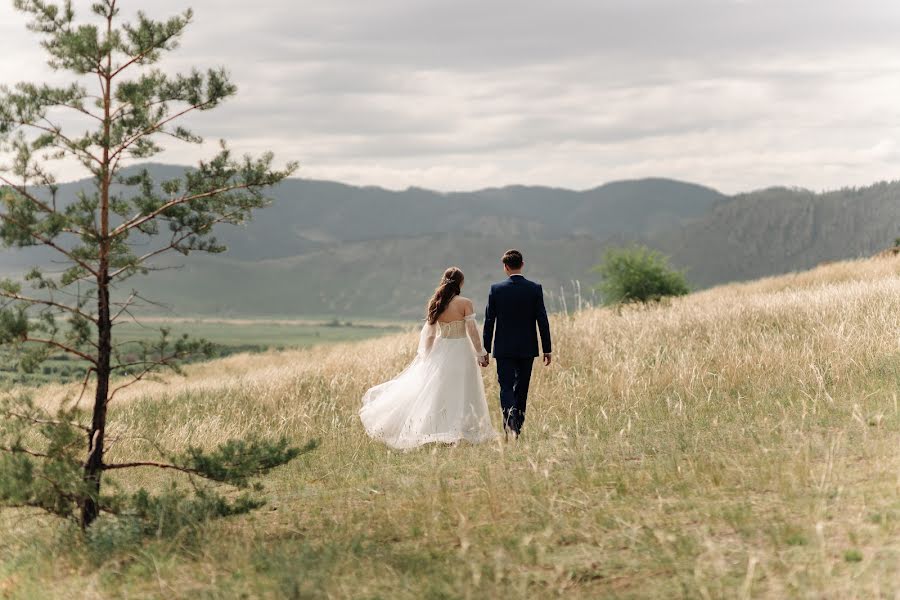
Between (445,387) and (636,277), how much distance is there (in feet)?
118

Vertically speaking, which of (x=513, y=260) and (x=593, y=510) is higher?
(x=513, y=260)

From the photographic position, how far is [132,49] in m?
8.39

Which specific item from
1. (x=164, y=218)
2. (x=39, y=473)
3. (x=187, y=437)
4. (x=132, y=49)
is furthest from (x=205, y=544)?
(x=187, y=437)

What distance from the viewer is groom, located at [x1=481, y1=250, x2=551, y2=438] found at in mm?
11281

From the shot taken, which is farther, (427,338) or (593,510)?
(427,338)

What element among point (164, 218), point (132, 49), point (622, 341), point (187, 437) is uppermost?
point (132, 49)

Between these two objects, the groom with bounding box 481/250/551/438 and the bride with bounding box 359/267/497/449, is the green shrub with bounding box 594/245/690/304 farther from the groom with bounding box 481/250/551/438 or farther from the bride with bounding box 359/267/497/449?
the groom with bounding box 481/250/551/438

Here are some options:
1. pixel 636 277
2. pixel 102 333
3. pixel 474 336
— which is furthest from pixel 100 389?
pixel 636 277

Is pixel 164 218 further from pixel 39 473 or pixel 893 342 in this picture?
pixel 893 342

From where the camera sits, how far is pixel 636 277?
46094 millimetres

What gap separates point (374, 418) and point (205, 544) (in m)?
5.06

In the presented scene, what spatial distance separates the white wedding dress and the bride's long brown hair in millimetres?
232

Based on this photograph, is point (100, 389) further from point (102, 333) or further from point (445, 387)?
point (445, 387)

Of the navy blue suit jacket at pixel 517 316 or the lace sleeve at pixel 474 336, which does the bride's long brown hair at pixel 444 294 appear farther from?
the navy blue suit jacket at pixel 517 316
